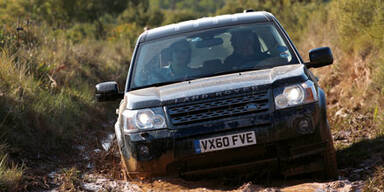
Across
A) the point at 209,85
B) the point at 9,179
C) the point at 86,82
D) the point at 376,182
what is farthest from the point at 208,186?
the point at 86,82

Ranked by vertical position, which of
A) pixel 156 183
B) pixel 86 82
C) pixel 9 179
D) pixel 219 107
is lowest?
pixel 86 82

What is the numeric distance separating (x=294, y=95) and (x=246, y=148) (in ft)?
1.88

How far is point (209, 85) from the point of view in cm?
511

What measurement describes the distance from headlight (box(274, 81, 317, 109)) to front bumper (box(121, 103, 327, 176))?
0.06m

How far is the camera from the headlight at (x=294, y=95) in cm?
481

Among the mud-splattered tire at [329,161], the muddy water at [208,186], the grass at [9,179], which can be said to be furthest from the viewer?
the grass at [9,179]

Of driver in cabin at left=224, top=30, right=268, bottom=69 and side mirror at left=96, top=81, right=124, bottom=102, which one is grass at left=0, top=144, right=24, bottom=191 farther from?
driver in cabin at left=224, top=30, right=268, bottom=69

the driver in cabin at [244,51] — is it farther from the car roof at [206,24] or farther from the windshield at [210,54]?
the car roof at [206,24]

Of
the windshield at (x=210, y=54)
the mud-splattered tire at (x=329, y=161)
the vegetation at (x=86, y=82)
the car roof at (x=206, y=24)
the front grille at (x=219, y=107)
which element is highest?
the car roof at (x=206, y=24)

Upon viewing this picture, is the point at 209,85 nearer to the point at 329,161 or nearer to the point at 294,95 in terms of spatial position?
the point at 294,95

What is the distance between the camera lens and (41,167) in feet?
23.4

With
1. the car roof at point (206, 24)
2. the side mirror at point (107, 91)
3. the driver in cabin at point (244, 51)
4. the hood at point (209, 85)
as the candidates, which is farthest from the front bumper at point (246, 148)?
the car roof at point (206, 24)

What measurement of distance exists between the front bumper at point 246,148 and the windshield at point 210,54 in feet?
3.04

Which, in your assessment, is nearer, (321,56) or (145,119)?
(145,119)
